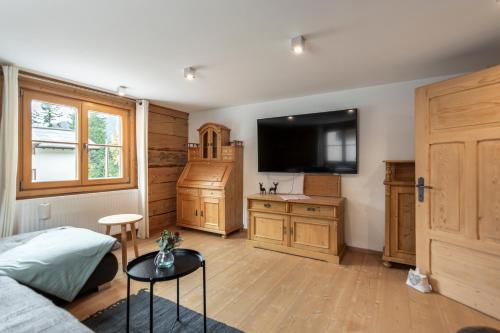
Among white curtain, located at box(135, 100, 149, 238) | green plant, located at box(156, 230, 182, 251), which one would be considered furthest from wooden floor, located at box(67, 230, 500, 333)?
white curtain, located at box(135, 100, 149, 238)

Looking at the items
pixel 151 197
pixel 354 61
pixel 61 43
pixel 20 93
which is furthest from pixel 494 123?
pixel 20 93

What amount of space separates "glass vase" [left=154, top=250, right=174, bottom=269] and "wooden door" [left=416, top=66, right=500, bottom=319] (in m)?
2.28

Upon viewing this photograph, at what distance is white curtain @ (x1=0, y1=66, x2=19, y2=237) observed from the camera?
249 centimetres

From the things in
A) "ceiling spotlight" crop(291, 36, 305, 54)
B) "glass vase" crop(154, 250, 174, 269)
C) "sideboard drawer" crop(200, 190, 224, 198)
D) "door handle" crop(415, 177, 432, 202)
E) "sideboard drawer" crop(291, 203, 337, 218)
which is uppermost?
"ceiling spotlight" crop(291, 36, 305, 54)

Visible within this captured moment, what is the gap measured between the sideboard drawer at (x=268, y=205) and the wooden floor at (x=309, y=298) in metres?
0.64

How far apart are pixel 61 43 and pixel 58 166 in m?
1.69

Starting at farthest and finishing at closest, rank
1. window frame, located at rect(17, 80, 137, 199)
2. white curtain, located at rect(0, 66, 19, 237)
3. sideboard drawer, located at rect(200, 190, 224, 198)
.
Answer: sideboard drawer, located at rect(200, 190, 224, 198)
window frame, located at rect(17, 80, 137, 199)
white curtain, located at rect(0, 66, 19, 237)

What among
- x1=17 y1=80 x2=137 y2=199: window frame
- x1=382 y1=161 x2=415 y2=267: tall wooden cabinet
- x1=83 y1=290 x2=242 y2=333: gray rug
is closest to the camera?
x1=83 y1=290 x2=242 y2=333: gray rug

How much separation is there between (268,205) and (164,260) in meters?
1.94

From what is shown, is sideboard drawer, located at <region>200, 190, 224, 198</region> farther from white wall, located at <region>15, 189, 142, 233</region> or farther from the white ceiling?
the white ceiling

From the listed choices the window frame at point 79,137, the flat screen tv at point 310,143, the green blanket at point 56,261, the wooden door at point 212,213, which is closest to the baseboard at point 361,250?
the flat screen tv at point 310,143

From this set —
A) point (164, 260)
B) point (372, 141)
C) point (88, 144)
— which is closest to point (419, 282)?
point (372, 141)

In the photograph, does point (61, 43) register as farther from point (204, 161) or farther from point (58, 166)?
point (204, 161)

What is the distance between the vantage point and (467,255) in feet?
6.58
